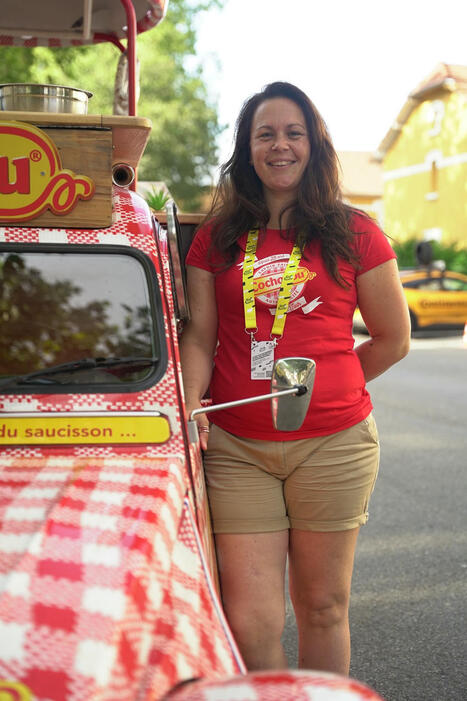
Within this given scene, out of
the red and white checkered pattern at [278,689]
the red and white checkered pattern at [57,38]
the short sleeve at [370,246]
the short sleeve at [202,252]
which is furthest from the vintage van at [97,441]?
the red and white checkered pattern at [57,38]

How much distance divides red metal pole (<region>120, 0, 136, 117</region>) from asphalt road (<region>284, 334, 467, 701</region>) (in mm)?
2739

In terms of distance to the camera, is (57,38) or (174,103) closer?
(57,38)

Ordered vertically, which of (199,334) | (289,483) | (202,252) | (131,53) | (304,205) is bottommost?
(289,483)

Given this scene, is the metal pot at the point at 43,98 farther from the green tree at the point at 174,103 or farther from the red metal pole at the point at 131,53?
the green tree at the point at 174,103

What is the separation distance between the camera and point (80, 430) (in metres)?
2.40

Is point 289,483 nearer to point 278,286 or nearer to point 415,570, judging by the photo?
point 278,286

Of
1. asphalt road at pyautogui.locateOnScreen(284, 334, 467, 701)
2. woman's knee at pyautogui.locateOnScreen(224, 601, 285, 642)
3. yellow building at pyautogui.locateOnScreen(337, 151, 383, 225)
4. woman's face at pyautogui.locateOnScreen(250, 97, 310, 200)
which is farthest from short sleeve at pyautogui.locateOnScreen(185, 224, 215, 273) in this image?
yellow building at pyautogui.locateOnScreen(337, 151, 383, 225)

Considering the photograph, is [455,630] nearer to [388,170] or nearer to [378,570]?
[378,570]

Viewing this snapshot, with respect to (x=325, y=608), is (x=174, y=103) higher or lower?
higher

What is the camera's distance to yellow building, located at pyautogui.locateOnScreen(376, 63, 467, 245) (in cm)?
3294

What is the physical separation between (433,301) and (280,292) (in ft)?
52.9

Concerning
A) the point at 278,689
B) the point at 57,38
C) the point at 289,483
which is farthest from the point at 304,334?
the point at 57,38

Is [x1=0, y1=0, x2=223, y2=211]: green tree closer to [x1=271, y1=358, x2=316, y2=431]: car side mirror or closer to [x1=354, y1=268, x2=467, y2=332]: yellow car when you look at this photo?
[x1=354, y1=268, x2=467, y2=332]: yellow car

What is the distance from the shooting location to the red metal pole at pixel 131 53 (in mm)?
3626
